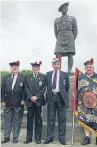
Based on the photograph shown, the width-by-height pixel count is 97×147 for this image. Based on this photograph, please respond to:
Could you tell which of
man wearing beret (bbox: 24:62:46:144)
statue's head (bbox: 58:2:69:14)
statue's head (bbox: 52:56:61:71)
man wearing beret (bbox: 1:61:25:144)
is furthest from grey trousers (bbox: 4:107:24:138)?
statue's head (bbox: 58:2:69:14)

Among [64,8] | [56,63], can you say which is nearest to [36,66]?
[56,63]

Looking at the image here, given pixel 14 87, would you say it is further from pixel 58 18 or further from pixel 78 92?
pixel 58 18

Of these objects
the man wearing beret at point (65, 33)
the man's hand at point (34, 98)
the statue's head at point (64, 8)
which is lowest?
the man's hand at point (34, 98)

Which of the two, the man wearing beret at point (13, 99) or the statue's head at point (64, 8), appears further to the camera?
the statue's head at point (64, 8)

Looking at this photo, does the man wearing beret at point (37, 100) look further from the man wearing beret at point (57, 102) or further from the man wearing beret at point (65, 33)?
the man wearing beret at point (65, 33)

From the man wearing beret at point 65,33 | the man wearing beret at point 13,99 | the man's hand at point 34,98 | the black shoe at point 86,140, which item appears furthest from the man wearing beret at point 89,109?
the man wearing beret at point 65,33

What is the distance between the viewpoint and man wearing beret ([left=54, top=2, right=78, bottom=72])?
7.67 m

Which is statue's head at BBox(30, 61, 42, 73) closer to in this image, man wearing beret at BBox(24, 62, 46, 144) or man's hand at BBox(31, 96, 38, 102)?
man wearing beret at BBox(24, 62, 46, 144)

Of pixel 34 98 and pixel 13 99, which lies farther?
pixel 13 99

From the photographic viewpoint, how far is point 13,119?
6359 millimetres

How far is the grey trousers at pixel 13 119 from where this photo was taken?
6266 millimetres

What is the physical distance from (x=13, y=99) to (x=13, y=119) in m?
0.44

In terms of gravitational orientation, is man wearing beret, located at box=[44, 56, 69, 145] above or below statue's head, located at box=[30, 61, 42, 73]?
below

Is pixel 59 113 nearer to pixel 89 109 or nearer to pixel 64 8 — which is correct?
pixel 89 109
